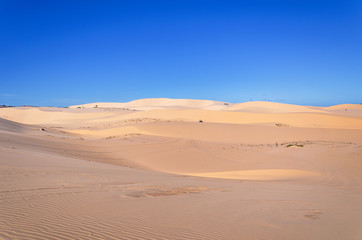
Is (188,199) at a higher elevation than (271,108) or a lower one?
lower

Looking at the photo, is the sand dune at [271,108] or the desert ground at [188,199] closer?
the desert ground at [188,199]

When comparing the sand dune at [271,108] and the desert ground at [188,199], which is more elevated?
the sand dune at [271,108]

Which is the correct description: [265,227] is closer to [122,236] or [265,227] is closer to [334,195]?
[122,236]

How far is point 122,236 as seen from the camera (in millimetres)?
3850

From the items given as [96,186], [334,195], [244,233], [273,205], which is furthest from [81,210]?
[334,195]

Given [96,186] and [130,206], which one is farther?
[96,186]

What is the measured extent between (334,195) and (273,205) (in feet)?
7.22

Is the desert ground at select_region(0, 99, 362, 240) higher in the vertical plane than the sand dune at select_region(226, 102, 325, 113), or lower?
lower

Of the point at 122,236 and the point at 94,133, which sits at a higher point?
the point at 94,133

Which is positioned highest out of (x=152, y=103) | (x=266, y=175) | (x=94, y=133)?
(x=152, y=103)

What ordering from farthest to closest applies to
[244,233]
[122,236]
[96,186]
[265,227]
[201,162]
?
1. [201,162]
2. [96,186]
3. [265,227]
4. [244,233]
5. [122,236]

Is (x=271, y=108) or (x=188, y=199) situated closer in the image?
(x=188, y=199)

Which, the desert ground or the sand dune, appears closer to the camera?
the desert ground

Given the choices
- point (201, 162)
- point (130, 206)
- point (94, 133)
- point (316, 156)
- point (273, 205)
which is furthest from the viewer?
point (94, 133)
